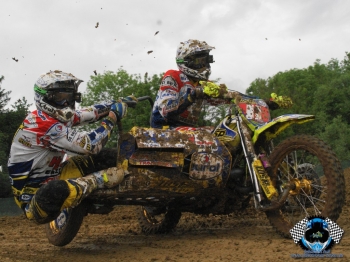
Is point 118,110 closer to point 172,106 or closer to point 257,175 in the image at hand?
point 172,106

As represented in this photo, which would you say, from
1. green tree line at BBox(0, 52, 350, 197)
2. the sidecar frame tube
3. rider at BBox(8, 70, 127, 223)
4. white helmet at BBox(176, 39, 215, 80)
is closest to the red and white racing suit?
rider at BBox(8, 70, 127, 223)

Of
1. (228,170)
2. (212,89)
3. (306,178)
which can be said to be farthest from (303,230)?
(212,89)

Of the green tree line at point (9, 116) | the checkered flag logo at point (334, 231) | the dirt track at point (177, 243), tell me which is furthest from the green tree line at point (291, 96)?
the checkered flag logo at point (334, 231)

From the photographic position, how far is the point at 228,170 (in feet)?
20.2

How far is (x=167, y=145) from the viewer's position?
5992 mm

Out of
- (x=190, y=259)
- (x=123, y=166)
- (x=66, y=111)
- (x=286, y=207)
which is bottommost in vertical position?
(x=190, y=259)

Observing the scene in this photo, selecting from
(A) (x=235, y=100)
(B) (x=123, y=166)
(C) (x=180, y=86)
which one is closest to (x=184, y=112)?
(C) (x=180, y=86)

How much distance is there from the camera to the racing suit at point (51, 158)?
5430 mm

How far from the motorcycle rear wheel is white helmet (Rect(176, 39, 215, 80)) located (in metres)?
1.79

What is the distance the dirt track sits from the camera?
5176mm

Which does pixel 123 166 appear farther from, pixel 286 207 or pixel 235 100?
pixel 286 207

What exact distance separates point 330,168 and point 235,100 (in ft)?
4.38
